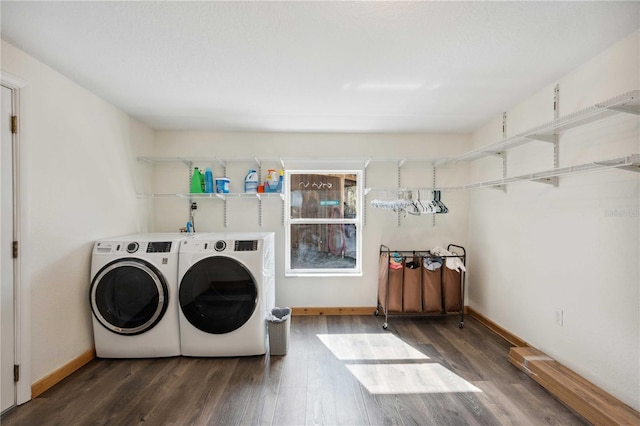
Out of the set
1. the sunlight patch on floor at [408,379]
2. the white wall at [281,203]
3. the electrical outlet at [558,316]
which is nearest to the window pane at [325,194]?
the white wall at [281,203]

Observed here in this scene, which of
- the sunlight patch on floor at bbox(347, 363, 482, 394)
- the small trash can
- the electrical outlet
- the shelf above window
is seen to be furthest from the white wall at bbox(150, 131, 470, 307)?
the electrical outlet

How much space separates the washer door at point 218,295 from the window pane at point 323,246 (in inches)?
44.5

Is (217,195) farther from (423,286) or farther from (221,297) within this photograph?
(423,286)

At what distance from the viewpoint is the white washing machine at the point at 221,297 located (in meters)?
2.27

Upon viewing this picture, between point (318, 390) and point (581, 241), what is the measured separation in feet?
6.52

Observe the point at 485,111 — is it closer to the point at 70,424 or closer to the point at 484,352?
the point at 484,352

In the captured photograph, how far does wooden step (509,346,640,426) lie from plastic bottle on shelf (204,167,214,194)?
308cm

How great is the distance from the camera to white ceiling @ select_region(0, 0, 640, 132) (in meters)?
1.37

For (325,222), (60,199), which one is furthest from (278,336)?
(60,199)

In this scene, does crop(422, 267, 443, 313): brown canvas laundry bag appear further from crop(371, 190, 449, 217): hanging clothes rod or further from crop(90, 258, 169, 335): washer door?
crop(90, 258, 169, 335): washer door

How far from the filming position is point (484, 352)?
2.40 m

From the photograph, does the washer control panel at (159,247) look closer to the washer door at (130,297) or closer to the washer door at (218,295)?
the washer door at (130,297)

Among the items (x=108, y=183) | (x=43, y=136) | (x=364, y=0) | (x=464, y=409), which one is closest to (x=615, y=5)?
(x=364, y=0)

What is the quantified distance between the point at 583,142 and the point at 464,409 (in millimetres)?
1855
